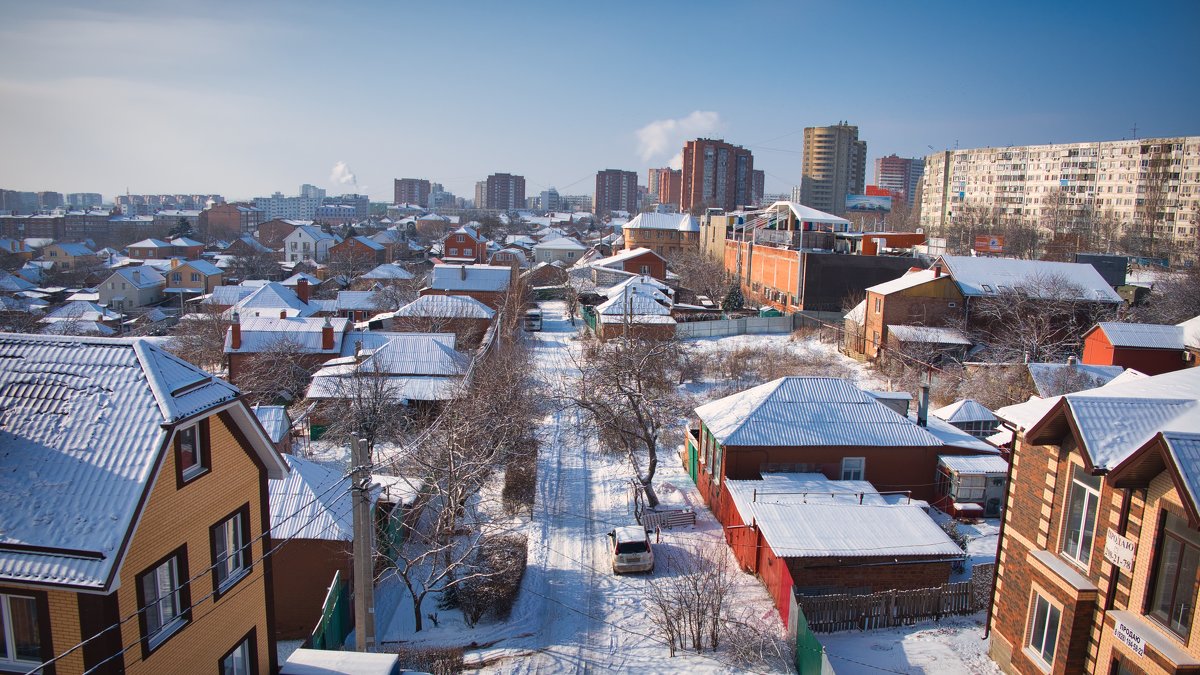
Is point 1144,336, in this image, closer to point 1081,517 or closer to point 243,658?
point 1081,517

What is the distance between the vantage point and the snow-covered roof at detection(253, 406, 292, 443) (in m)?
23.5

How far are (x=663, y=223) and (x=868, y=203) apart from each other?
9026cm

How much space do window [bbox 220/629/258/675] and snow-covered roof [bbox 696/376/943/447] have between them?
12391 mm

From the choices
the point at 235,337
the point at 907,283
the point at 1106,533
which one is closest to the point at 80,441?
the point at 1106,533

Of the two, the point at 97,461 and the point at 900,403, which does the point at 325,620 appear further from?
the point at 900,403

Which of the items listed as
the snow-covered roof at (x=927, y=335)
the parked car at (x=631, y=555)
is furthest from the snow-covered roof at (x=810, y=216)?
the parked car at (x=631, y=555)

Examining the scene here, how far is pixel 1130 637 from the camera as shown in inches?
376

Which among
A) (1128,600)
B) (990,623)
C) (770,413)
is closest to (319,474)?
(770,413)

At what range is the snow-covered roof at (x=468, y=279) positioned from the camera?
49844 millimetres

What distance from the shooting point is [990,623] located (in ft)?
45.5

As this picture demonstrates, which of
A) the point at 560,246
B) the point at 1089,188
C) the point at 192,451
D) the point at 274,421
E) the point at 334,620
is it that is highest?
the point at 1089,188

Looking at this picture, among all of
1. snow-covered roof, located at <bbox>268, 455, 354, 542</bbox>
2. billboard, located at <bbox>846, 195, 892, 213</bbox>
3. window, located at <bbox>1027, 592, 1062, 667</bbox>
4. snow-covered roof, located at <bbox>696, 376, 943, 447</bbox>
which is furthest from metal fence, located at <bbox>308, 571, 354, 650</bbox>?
billboard, located at <bbox>846, 195, 892, 213</bbox>

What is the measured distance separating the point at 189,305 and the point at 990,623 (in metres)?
60.6

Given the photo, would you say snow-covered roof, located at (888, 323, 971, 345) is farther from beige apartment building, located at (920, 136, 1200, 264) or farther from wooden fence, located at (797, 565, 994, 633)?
beige apartment building, located at (920, 136, 1200, 264)
